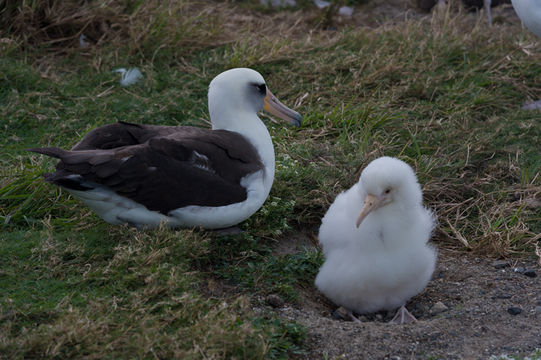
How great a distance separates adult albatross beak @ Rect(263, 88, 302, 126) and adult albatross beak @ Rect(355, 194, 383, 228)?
129 centimetres

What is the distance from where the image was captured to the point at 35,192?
178 inches

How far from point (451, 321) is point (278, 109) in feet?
6.27

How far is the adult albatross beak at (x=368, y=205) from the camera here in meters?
3.64

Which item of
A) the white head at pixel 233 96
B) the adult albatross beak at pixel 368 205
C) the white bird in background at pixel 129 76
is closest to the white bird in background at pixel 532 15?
the white head at pixel 233 96

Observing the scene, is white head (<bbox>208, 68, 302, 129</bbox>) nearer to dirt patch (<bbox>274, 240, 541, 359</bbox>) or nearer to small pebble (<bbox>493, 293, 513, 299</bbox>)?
dirt patch (<bbox>274, 240, 541, 359</bbox>)

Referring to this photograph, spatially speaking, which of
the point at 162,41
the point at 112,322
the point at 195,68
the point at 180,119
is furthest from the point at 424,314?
the point at 162,41

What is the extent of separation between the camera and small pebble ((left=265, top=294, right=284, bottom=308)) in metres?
3.73

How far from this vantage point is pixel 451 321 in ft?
11.9

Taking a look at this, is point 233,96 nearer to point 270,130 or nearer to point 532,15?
point 270,130

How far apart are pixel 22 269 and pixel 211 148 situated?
1.21 meters

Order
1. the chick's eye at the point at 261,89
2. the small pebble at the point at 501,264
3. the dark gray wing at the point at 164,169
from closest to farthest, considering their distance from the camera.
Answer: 1. the dark gray wing at the point at 164,169
2. the small pebble at the point at 501,264
3. the chick's eye at the point at 261,89

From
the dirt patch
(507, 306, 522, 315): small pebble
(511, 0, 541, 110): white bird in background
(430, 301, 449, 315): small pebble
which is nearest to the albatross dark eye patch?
the dirt patch

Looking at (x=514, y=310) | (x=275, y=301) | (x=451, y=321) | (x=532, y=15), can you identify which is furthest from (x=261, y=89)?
(x=532, y=15)

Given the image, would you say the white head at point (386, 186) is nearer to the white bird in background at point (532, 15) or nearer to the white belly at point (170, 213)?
the white belly at point (170, 213)
